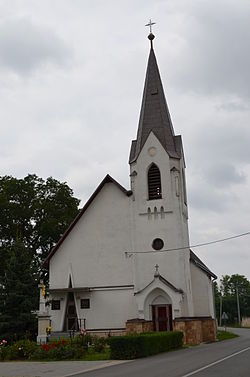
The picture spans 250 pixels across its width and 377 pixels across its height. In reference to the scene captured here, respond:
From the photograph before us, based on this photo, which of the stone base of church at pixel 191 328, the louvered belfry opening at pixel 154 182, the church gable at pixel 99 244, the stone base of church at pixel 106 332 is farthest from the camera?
the louvered belfry opening at pixel 154 182

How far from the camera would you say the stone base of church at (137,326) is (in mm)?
26969

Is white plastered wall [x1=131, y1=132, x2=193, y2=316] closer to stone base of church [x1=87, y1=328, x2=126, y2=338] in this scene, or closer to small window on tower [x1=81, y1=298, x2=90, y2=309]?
stone base of church [x1=87, y1=328, x2=126, y2=338]

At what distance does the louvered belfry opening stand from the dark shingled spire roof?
1.35 m

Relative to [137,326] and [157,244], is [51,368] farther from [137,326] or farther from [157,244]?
[157,244]

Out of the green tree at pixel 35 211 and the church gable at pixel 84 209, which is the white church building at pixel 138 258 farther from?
the green tree at pixel 35 211

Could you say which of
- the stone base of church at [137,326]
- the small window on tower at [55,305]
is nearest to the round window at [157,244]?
the stone base of church at [137,326]

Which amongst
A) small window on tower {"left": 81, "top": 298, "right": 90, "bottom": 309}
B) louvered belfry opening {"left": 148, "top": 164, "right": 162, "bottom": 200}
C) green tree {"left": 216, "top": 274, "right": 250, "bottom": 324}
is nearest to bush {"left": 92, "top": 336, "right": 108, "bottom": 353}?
small window on tower {"left": 81, "top": 298, "right": 90, "bottom": 309}

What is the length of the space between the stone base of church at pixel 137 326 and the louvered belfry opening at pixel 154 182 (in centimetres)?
758

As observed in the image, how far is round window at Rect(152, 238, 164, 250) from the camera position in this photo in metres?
29.3

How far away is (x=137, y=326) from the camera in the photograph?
27.0 m

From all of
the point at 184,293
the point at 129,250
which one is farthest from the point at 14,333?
the point at 184,293

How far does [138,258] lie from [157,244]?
1440mm

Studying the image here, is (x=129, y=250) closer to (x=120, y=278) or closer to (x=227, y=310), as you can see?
(x=120, y=278)

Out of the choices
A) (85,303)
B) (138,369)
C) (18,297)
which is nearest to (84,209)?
(85,303)
